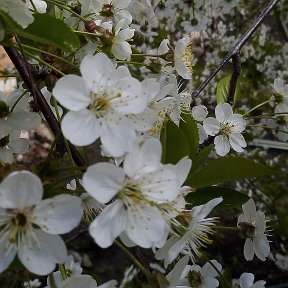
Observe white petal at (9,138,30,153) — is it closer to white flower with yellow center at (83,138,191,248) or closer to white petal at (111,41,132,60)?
white petal at (111,41,132,60)

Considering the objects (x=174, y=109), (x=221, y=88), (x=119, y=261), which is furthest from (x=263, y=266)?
(x=174, y=109)

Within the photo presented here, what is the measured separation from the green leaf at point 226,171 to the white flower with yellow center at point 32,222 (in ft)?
0.94

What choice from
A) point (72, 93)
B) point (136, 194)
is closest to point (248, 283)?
point (136, 194)

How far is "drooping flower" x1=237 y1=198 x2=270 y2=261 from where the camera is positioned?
3.73 feet

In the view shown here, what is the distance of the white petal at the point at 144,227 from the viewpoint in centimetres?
76

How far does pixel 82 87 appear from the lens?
83 cm

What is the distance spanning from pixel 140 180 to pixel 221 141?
64cm

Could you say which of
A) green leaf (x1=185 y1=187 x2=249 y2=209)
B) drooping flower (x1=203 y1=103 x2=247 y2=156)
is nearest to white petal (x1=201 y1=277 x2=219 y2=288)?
green leaf (x1=185 y1=187 x2=249 y2=209)

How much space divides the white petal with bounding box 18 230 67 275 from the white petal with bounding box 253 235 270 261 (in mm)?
512

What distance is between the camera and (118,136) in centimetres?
78

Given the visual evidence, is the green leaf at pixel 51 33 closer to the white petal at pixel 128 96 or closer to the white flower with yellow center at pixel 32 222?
the white petal at pixel 128 96

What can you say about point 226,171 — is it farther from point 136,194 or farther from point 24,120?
point 24,120

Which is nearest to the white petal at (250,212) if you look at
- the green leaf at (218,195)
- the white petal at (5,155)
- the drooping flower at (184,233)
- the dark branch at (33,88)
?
the green leaf at (218,195)

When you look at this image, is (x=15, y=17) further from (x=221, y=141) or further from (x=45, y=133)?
(x=45, y=133)
